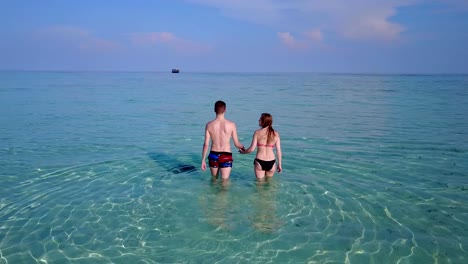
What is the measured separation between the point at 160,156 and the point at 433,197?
8.49 metres

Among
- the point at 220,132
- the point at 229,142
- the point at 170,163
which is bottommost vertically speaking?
the point at 170,163

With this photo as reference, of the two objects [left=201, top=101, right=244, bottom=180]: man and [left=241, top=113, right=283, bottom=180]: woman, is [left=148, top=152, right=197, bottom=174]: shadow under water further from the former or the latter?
[left=241, top=113, right=283, bottom=180]: woman

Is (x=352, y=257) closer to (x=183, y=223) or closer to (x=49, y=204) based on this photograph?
(x=183, y=223)

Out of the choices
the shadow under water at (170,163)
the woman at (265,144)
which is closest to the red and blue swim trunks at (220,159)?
the woman at (265,144)

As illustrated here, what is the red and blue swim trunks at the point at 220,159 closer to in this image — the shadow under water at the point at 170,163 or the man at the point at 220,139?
A: the man at the point at 220,139

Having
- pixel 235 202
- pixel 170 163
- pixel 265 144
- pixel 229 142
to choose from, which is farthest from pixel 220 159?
pixel 170 163

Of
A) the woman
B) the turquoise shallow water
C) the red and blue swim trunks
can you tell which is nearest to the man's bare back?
the red and blue swim trunks

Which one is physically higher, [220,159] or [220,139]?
[220,139]

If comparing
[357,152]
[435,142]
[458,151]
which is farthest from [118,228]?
[435,142]

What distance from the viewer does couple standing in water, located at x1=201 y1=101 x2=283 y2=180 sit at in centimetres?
811

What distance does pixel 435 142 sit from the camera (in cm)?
1358

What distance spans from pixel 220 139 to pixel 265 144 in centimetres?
114

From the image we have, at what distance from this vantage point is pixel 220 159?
851 cm

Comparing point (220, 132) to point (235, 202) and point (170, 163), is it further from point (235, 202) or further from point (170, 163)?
point (170, 163)
